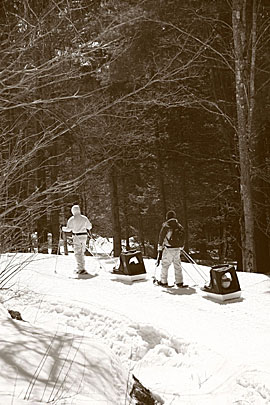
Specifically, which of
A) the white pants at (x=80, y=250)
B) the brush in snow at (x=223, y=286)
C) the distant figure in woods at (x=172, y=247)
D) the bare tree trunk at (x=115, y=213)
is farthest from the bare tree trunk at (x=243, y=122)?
the bare tree trunk at (x=115, y=213)

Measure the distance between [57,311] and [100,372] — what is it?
5.92 m

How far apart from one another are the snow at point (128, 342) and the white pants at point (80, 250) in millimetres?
424

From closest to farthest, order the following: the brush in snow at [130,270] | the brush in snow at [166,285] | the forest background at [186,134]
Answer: the brush in snow at [166,285] < the brush in snow at [130,270] < the forest background at [186,134]

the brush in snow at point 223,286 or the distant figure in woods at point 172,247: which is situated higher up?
the distant figure in woods at point 172,247

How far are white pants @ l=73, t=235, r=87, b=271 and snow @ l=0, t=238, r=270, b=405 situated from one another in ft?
1.39

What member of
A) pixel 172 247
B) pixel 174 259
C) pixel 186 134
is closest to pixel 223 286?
pixel 174 259

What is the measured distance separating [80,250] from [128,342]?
625 cm

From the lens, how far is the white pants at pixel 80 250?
1412 cm

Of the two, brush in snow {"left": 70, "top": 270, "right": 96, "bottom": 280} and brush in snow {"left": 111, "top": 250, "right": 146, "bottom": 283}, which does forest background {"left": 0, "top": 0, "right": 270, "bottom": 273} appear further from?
brush in snow {"left": 111, "top": 250, "right": 146, "bottom": 283}

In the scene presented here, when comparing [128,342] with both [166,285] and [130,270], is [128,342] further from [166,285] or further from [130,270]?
[130,270]

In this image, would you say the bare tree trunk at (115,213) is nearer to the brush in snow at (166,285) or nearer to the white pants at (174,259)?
the brush in snow at (166,285)

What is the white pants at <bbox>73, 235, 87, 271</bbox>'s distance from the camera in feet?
46.3

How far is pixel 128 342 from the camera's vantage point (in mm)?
8133

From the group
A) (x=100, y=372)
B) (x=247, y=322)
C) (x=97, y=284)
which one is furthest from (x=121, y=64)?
(x=100, y=372)
